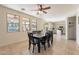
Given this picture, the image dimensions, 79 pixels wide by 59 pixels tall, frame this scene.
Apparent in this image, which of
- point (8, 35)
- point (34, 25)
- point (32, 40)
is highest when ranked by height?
point (34, 25)

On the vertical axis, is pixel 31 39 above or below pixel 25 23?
below

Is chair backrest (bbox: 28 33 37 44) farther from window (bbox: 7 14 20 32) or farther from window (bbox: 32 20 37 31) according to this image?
window (bbox: 7 14 20 32)

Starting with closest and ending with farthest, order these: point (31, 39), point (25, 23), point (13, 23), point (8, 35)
Result: point (13, 23), point (25, 23), point (31, 39), point (8, 35)

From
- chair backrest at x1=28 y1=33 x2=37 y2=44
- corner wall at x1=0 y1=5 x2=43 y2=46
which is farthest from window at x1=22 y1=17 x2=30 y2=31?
chair backrest at x1=28 y1=33 x2=37 y2=44

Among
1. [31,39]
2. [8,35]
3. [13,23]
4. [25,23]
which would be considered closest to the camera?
[13,23]

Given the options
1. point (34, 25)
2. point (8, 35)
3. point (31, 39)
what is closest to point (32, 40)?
point (31, 39)

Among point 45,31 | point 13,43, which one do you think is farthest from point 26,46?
point 45,31

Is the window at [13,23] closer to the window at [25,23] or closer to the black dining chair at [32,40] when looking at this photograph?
the window at [25,23]

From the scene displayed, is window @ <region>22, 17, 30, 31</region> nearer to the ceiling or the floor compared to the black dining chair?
nearer to the ceiling

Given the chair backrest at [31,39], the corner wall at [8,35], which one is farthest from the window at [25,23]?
the chair backrest at [31,39]

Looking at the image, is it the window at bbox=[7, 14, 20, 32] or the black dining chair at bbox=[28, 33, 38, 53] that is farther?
the black dining chair at bbox=[28, 33, 38, 53]

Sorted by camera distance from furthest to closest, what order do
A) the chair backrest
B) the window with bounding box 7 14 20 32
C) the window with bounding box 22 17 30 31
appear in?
the chair backrest < the window with bounding box 22 17 30 31 < the window with bounding box 7 14 20 32

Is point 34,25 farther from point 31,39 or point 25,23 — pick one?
point 31,39

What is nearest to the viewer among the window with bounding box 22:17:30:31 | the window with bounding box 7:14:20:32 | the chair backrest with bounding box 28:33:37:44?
the window with bounding box 7:14:20:32
